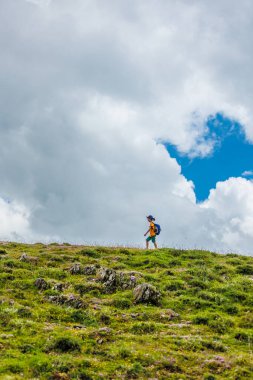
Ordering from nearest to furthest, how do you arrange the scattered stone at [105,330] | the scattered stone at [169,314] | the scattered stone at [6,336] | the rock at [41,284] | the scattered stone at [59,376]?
the scattered stone at [59,376], the scattered stone at [6,336], the scattered stone at [105,330], the scattered stone at [169,314], the rock at [41,284]

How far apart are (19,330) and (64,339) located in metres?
2.47

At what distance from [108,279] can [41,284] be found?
425cm

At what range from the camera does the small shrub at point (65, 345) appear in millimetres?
16797

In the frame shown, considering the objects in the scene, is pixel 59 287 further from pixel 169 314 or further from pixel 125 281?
pixel 169 314

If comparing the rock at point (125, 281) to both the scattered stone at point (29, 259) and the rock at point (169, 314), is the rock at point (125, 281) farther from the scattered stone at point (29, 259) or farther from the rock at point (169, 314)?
the scattered stone at point (29, 259)

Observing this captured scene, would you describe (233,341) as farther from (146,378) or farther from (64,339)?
(64,339)

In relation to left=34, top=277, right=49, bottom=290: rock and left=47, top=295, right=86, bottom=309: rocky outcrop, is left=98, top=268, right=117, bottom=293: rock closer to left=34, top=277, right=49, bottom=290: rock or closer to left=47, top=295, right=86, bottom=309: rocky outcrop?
left=47, top=295, right=86, bottom=309: rocky outcrop

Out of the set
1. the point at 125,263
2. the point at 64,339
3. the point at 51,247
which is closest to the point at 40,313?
the point at 64,339

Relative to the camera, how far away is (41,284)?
25.5m

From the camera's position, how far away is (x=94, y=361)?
52.0 ft

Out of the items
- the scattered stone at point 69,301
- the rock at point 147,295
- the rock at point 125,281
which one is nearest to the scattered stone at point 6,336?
the scattered stone at point 69,301

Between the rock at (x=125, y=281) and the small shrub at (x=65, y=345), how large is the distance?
9509 mm

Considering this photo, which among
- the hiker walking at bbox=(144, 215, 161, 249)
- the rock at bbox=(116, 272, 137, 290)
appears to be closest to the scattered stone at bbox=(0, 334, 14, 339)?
the rock at bbox=(116, 272, 137, 290)

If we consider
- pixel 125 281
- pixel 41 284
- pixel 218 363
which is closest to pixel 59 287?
pixel 41 284
